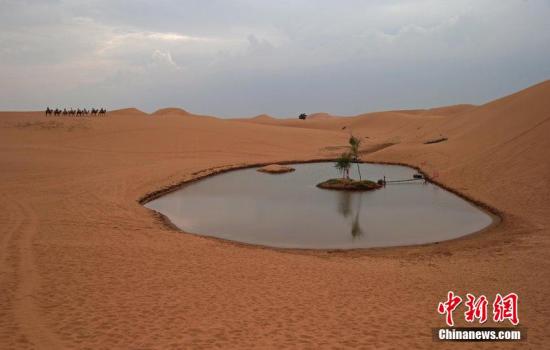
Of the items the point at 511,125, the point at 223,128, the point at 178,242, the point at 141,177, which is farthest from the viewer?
the point at 223,128

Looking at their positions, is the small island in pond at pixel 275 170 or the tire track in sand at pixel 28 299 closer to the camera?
the tire track in sand at pixel 28 299

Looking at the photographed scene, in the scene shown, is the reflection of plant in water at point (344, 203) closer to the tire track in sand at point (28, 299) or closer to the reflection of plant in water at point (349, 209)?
the reflection of plant in water at point (349, 209)

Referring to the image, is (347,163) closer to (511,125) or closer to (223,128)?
(511,125)

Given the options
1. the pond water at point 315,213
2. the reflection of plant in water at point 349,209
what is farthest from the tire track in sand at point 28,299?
the reflection of plant in water at point 349,209

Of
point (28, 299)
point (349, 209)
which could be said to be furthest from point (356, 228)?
point (28, 299)

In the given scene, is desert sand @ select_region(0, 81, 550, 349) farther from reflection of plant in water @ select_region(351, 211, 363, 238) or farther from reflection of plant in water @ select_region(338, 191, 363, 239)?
reflection of plant in water @ select_region(338, 191, 363, 239)

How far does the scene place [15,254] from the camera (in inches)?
434

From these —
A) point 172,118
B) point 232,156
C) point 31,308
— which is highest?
point 172,118

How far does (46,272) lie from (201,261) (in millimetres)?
3615

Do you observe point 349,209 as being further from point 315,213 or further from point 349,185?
point 349,185

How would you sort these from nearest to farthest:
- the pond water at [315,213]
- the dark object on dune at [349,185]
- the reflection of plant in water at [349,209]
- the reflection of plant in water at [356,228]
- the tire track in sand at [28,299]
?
the tire track in sand at [28,299] → the pond water at [315,213] → the reflection of plant in water at [356,228] → the reflection of plant in water at [349,209] → the dark object on dune at [349,185]

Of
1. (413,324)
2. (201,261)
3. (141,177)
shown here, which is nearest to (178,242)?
(201,261)

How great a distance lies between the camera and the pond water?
1595cm

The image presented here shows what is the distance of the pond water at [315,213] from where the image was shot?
15.9 meters
